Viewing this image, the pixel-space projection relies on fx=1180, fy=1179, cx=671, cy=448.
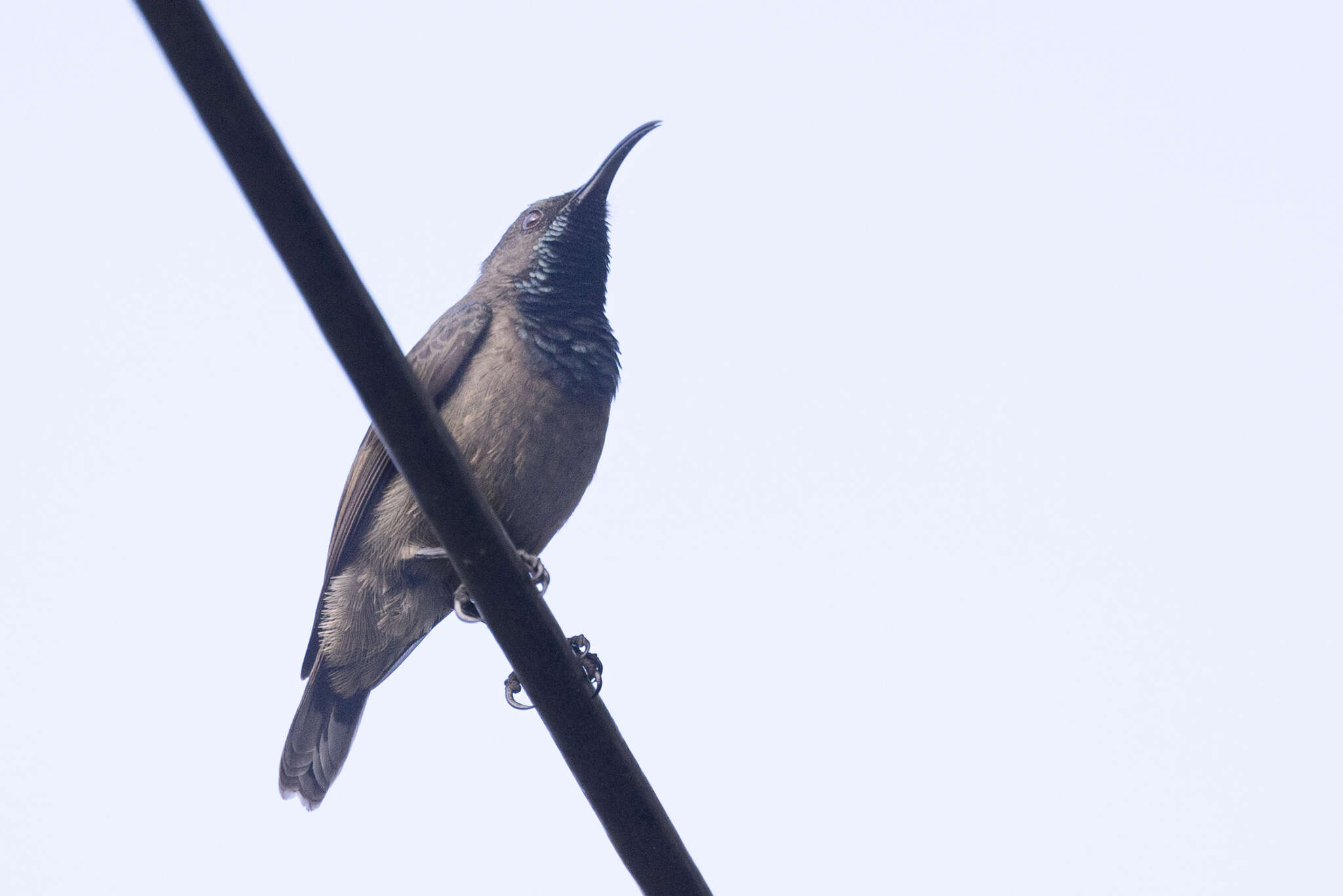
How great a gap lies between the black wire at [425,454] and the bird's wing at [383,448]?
2405 millimetres

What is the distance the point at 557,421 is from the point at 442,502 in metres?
2.33

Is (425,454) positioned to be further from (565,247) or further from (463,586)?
(565,247)

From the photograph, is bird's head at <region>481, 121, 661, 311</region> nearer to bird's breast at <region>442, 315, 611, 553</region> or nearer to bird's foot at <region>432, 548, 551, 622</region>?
bird's breast at <region>442, 315, 611, 553</region>

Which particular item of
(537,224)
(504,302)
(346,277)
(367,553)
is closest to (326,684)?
(367,553)

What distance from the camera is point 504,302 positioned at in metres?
5.61

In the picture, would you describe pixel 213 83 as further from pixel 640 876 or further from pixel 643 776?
pixel 640 876

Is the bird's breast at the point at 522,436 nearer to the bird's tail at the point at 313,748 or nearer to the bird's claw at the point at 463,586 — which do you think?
the bird's claw at the point at 463,586

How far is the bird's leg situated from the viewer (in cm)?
459

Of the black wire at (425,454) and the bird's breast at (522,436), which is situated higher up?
the bird's breast at (522,436)

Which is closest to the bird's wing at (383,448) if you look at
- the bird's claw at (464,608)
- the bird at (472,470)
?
the bird at (472,470)

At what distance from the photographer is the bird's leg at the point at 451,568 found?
459cm

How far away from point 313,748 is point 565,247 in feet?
8.88

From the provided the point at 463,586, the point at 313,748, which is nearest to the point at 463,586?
the point at 463,586

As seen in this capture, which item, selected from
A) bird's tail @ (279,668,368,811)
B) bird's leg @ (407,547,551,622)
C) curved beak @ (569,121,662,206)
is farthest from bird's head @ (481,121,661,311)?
bird's tail @ (279,668,368,811)
